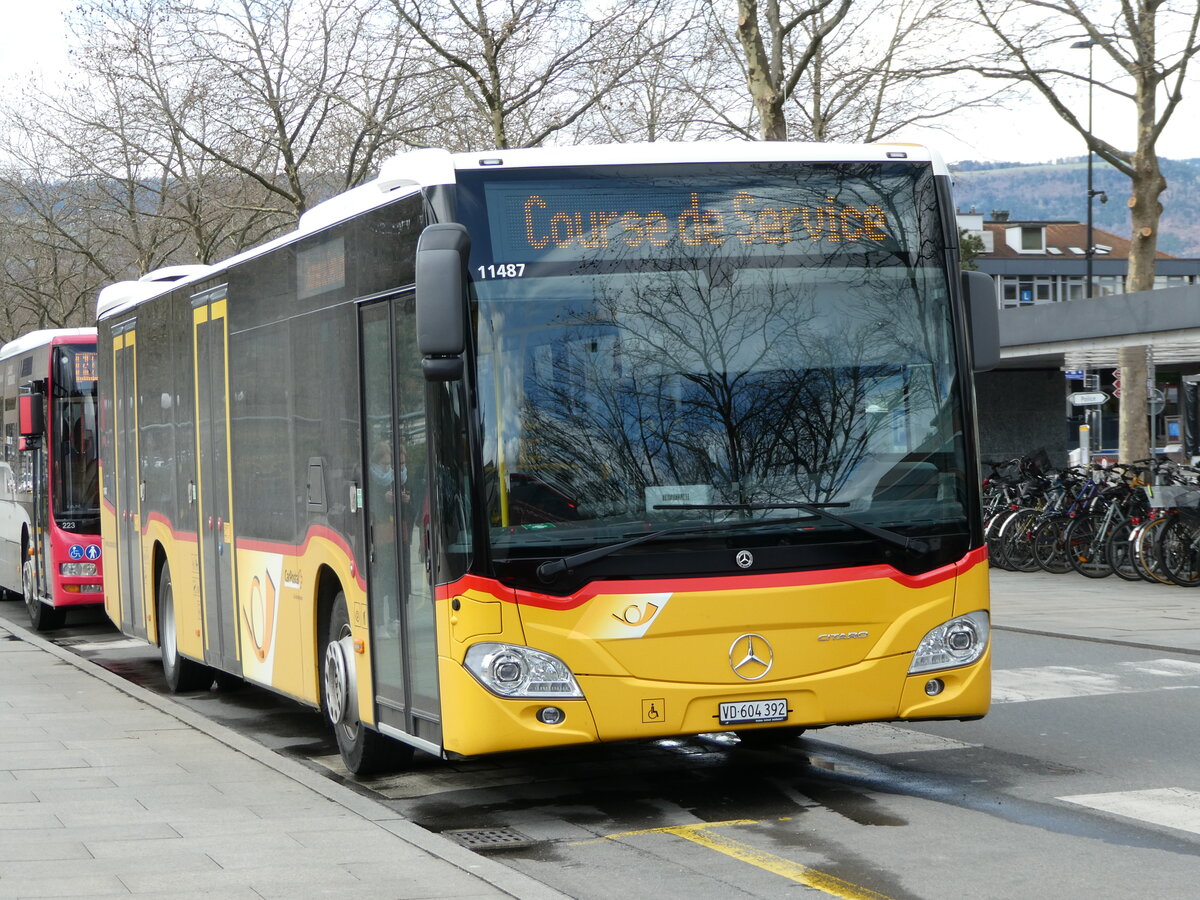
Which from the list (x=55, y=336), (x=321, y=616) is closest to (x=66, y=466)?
(x=55, y=336)

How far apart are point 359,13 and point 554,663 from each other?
2190 centimetres

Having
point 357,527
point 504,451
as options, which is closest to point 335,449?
point 357,527

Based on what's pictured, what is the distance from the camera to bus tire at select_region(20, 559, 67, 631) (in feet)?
61.2

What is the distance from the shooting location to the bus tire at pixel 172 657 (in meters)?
13.1

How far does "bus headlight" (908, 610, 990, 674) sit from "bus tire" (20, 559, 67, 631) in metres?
12.9

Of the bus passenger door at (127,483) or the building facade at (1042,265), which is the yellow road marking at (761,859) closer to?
the bus passenger door at (127,483)

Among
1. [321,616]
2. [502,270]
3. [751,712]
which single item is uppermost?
[502,270]

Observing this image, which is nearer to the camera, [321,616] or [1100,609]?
[321,616]

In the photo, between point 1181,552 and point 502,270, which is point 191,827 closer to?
point 502,270

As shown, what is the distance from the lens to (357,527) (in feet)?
A: 28.1

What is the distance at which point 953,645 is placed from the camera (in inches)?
301

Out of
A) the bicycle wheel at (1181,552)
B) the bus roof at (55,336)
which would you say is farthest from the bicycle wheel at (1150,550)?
the bus roof at (55,336)

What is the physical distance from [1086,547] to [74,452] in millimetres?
11809

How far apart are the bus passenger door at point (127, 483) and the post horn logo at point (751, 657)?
7.83 meters
